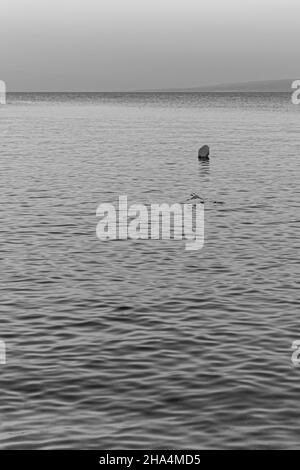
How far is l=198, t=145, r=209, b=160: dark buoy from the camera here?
7294 centimetres

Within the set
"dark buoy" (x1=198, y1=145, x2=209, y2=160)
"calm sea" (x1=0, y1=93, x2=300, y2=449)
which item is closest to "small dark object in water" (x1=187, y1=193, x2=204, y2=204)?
"calm sea" (x1=0, y1=93, x2=300, y2=449)

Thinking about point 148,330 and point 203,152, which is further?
point 203,152

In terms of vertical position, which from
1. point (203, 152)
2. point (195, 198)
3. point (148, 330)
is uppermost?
point (203, 152)

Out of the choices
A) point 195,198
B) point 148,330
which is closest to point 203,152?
point 195,198

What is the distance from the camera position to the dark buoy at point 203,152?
7294 cm

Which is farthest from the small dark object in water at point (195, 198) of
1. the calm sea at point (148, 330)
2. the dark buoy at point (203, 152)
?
the dark buoy at point (203, 152)

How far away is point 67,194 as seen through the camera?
5012 cm

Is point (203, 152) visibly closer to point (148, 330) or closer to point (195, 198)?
point (195, 198)

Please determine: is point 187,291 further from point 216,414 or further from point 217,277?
point 216,414

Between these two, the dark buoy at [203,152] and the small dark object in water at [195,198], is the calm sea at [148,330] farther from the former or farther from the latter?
the dark buoy at [203,152]

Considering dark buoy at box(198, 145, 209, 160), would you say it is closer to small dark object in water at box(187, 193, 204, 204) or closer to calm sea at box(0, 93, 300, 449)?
small dark object in water at box(187, 193, 204, 204)

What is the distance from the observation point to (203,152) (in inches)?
2889

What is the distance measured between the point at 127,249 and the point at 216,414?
16.3 meters
